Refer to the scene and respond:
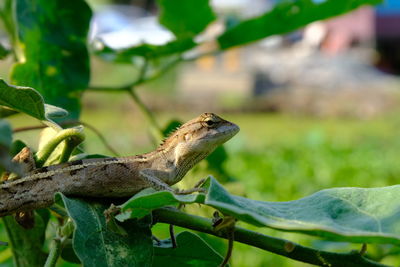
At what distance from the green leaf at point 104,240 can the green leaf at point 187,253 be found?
0.34ft

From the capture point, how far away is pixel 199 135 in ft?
4.13

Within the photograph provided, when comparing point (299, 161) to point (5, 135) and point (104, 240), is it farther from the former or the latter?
point (5, 135)

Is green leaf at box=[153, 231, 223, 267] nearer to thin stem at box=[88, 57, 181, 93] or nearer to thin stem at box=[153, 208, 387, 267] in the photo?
thin stem at box=[153, 208, 387, 267]

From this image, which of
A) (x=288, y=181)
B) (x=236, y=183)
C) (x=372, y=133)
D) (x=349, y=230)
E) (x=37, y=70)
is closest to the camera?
(x=349, y=230)

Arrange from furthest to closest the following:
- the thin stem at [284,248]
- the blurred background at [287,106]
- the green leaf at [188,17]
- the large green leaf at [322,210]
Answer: the blurred background at [287,106] < the green leaf at [188,17] < the thin stem at [284,248] < the large green leaf at [322,210]

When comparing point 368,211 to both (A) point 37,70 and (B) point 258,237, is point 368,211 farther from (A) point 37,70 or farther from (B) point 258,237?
(A) point 37,70

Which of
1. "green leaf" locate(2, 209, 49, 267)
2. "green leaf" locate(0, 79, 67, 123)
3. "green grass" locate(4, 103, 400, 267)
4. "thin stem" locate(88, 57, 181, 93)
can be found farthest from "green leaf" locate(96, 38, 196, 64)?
"green leaf" locate(0, 79, 67, 123)

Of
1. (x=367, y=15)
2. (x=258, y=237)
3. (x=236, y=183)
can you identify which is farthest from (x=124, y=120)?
(x=258, y=237)

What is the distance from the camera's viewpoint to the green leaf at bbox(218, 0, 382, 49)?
1362 millimetres

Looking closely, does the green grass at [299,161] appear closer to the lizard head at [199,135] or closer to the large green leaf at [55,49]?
the lizard head at [199,135]

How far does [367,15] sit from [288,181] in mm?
12755

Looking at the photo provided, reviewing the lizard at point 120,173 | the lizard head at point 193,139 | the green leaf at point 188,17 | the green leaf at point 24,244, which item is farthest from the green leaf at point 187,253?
the green leaf at point 188,17

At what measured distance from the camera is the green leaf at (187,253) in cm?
87

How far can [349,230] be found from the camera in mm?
637
